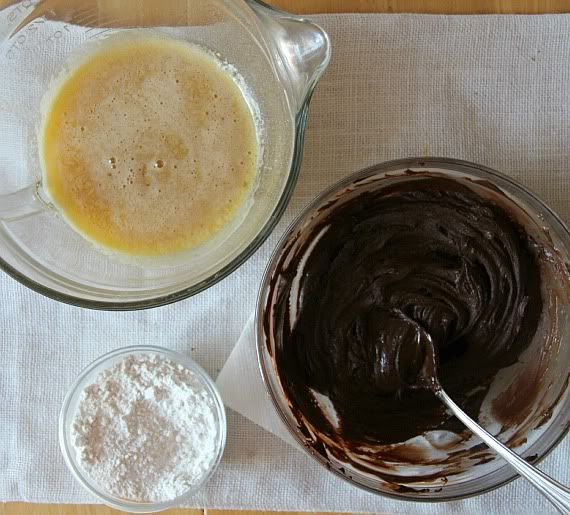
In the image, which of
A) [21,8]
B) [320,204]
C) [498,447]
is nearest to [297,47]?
[320,204]

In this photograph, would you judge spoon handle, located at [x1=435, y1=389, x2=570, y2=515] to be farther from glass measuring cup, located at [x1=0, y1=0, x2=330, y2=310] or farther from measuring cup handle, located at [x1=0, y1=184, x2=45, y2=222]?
measuring cup handle, located at [x1=0, y1=184, x2=45, y2=222]

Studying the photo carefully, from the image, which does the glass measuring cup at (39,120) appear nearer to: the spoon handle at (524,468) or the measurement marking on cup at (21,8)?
the measurement marking on cup at (21,8)

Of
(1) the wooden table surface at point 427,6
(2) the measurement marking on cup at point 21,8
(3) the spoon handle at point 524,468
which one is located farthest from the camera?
(1) the wooden table surface at point 427,6

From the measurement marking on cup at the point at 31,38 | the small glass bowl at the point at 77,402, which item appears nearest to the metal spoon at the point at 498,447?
the small glass bowl at the point at 77,402

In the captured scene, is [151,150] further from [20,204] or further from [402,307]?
[402,307]

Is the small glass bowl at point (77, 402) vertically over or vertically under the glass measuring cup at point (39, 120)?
under
